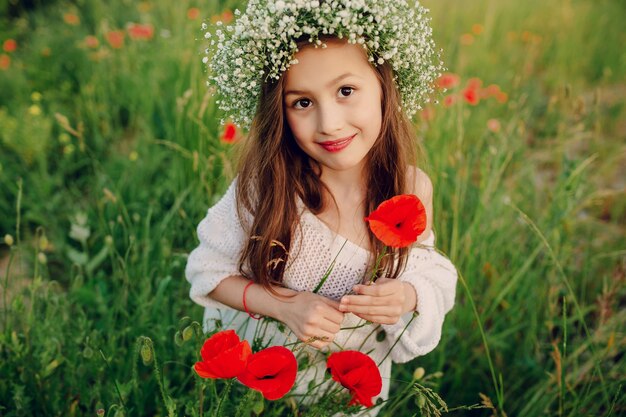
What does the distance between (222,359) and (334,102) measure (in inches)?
24.0

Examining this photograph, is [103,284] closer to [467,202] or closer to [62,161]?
[62,161]

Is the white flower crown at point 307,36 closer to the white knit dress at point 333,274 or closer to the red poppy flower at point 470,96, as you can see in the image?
the white knit dress at point 333,274

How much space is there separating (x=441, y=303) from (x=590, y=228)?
130 centimetres

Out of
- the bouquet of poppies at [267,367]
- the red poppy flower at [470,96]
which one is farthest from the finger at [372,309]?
the red poppy flower at [470,96]

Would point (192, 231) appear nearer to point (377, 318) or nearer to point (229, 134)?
point (229, 134)

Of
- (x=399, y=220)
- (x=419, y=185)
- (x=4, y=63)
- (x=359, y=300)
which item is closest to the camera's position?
(x=399, y=220)

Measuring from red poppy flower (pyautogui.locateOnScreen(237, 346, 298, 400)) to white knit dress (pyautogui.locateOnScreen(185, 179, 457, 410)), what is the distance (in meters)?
0.39

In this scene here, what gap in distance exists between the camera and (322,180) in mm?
1411

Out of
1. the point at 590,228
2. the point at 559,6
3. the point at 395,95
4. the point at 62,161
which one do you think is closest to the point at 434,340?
the point at 395,95

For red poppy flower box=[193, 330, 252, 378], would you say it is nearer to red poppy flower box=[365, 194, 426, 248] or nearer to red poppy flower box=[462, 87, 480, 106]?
red poppy flower box=[365, 194, 426, 248]

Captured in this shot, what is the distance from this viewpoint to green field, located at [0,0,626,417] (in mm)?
1466

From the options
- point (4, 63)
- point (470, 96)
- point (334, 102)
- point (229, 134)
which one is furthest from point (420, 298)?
point (4, 63)

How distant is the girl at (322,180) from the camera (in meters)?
1.16

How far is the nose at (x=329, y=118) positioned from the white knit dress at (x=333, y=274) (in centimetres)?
26
